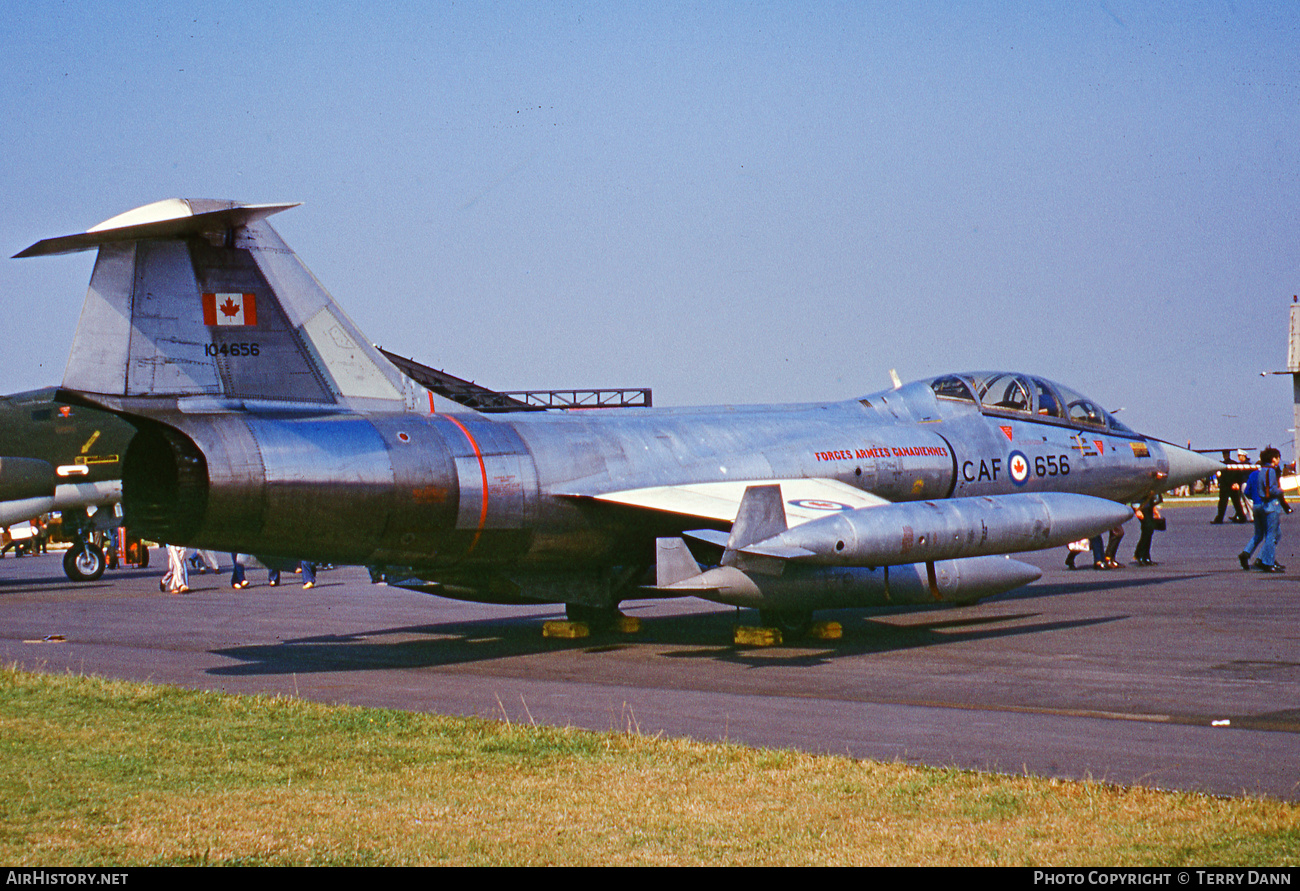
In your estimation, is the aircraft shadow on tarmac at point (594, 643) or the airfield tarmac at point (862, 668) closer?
the airfield tarmac at point (862, 668)

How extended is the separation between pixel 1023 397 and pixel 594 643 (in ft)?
23.7

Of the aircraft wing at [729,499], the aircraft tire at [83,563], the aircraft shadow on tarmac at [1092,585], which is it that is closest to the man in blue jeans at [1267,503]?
the aircraft shadow on tarmac at [1092,585]

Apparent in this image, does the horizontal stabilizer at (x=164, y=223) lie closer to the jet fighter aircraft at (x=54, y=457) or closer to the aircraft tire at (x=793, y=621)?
the aircraft tire at (x=793, y=621)

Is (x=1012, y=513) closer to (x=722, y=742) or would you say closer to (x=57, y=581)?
(x=722, y=742)

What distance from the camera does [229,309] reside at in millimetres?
12023

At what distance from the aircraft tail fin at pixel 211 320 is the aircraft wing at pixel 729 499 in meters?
2.81

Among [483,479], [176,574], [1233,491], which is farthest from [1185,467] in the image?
[1233,491]

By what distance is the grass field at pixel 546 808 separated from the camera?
550cm

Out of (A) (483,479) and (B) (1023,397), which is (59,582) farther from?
(B) (1023,397)

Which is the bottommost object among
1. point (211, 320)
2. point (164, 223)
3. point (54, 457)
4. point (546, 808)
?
point (546, 808)

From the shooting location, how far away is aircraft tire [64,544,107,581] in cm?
3011

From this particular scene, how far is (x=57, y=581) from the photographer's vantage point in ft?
102

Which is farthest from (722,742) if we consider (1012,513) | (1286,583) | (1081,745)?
(1286,583)
